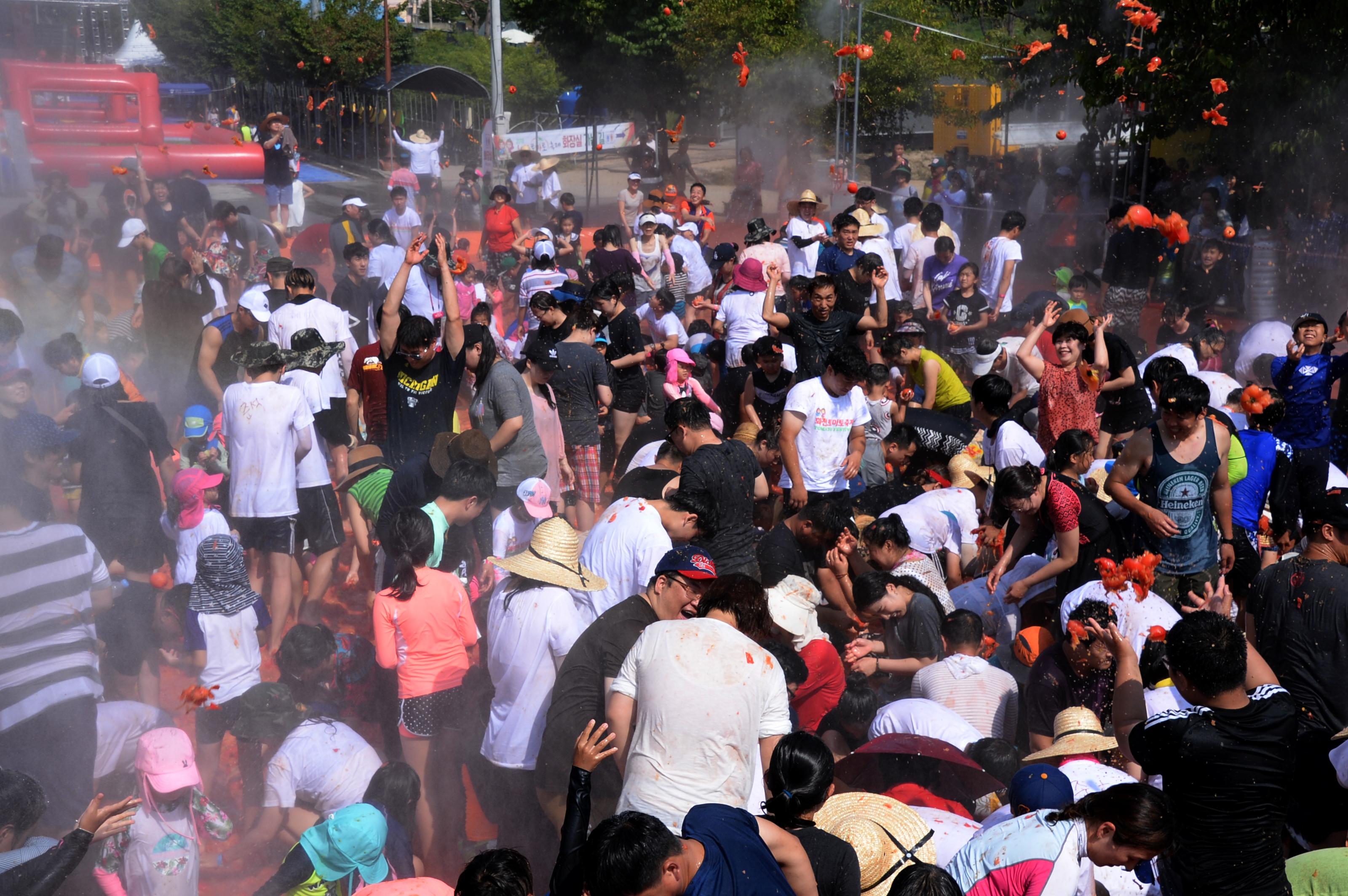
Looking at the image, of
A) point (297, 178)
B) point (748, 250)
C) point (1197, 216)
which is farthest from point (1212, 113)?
point (297, 178)

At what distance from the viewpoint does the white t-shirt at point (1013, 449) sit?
6.24 metres

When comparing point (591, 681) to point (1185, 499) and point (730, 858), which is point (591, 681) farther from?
point (1185, 499)

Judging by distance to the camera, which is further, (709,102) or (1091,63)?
(709,102)

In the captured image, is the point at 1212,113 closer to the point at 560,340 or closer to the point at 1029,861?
the point at 560,340

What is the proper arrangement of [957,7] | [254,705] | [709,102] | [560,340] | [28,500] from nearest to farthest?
[254,705] → [28,500] → [560,340] → [957,7] → [709,102]

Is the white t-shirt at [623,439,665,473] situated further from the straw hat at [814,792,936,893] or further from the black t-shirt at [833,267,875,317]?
the straw hat at [814,792,936,893]

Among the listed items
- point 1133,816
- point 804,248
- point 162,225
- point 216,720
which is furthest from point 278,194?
point 1133,816

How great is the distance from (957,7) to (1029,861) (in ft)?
48.2

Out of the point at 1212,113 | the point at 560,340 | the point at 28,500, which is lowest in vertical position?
the point at 28,500

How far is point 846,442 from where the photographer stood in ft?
20.6

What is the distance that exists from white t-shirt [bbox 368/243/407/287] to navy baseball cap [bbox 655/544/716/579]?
597cm

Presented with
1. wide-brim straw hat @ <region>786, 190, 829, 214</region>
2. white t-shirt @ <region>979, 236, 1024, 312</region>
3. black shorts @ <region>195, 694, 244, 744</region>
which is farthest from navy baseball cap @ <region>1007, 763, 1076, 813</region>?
wide-brim straw hat @ <region>786, 190, 829, 214</region>

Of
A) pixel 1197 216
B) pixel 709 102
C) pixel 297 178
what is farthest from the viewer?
pixel 709 102

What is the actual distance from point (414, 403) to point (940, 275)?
18.6 feet
